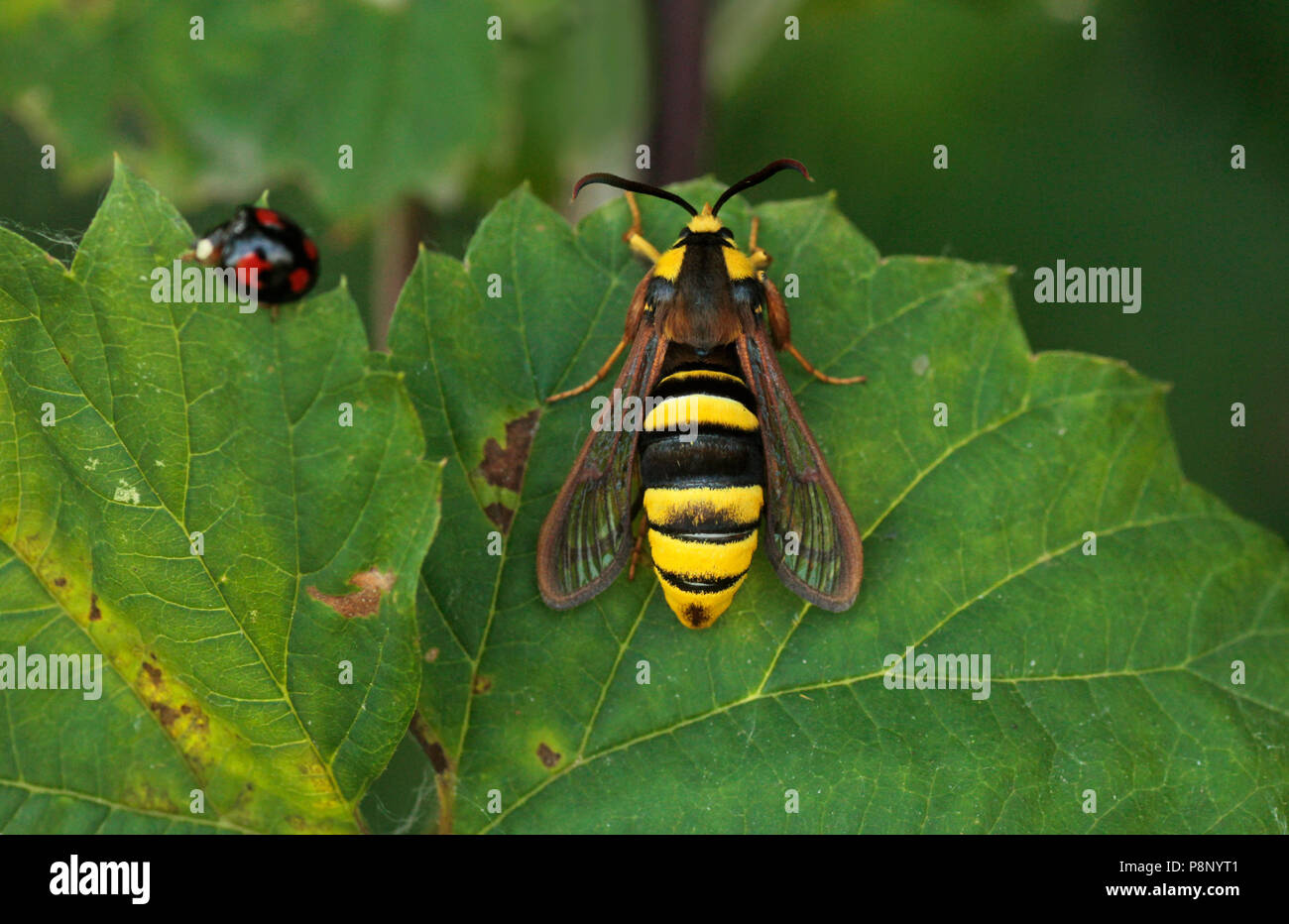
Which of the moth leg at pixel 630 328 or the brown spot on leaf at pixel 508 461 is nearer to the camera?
the brown spot on leaf at pixel 508 461

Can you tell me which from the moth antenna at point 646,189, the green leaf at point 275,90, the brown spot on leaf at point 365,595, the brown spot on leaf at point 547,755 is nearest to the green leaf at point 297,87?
the green leaf at point 275,90

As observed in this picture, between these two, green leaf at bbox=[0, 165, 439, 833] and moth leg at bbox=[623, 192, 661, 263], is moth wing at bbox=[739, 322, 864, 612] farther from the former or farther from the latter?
green leaf at bbox=[0, 165, 439, 833]

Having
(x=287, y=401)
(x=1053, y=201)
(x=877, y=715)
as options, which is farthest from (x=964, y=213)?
(x=287, y=401)

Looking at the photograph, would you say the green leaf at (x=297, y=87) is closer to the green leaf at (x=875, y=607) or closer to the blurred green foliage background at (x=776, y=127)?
the blurred green foliage background at (x=776, y=127)

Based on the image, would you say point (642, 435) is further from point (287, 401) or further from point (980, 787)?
point (980, 787)

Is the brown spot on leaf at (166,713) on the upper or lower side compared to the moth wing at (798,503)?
lower

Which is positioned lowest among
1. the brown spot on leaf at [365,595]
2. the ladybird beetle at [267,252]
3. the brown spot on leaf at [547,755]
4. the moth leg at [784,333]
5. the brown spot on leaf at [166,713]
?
the brown spot on leaf at [547,755]

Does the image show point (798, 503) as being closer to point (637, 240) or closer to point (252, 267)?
point (637, 240)
